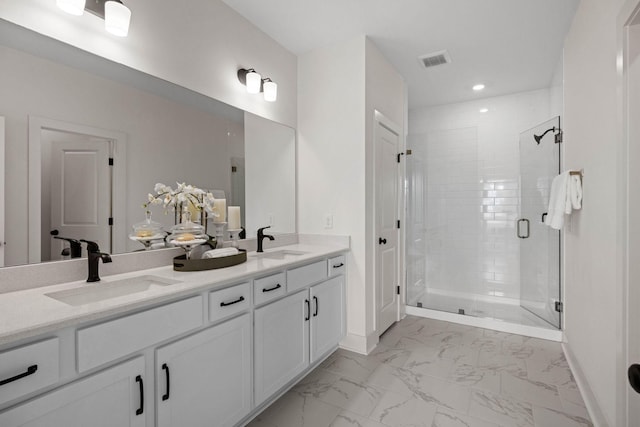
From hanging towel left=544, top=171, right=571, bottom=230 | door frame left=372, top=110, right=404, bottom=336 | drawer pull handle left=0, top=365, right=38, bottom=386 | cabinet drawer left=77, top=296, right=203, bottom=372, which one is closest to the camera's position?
drawer pull handle left=0, top=365, right=38, bottom=386

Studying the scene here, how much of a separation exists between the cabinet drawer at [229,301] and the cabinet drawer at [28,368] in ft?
2.01

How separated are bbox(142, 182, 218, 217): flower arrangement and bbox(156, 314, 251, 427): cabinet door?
0.77 metres

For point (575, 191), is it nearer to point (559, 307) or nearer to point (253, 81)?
point (559, 307)

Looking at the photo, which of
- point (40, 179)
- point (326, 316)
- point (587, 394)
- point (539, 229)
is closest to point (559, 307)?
point (539, 229)

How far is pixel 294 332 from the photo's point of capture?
209 centimetres

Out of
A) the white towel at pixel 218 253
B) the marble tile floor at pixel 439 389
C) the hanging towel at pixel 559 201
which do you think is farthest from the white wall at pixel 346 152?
the hanging towel at pixel 559 201

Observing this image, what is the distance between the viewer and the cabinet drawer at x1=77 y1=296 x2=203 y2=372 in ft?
3.55

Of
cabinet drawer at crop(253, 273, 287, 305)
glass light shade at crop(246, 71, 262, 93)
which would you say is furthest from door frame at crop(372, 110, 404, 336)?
cabinet drawer at crop(253, 273, 287, 305)

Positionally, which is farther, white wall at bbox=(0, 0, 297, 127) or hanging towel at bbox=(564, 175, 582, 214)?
hanging towel at bbox=(564, 175, 582, 214)

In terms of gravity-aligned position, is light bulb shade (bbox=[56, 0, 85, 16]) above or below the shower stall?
above

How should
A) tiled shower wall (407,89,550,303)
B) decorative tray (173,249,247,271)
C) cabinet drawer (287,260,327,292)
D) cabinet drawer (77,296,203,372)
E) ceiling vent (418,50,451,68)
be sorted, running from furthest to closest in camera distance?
tiled shower wall (407,89,550,303) → ceiling vent (418,50,451,68) → cabinet drawer (287,260,327,292) → decorative tray (173,249,247,271) → cabinet drawer (77,296,203,372)

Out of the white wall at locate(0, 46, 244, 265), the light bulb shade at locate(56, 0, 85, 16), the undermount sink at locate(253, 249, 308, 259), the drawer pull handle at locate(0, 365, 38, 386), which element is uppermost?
the light bulb shade at locate(56, 0, 85, 16)

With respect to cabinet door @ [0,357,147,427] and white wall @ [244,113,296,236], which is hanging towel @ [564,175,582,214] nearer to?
white wall @ [244,113,296,236]

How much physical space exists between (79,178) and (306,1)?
1.88 metres
